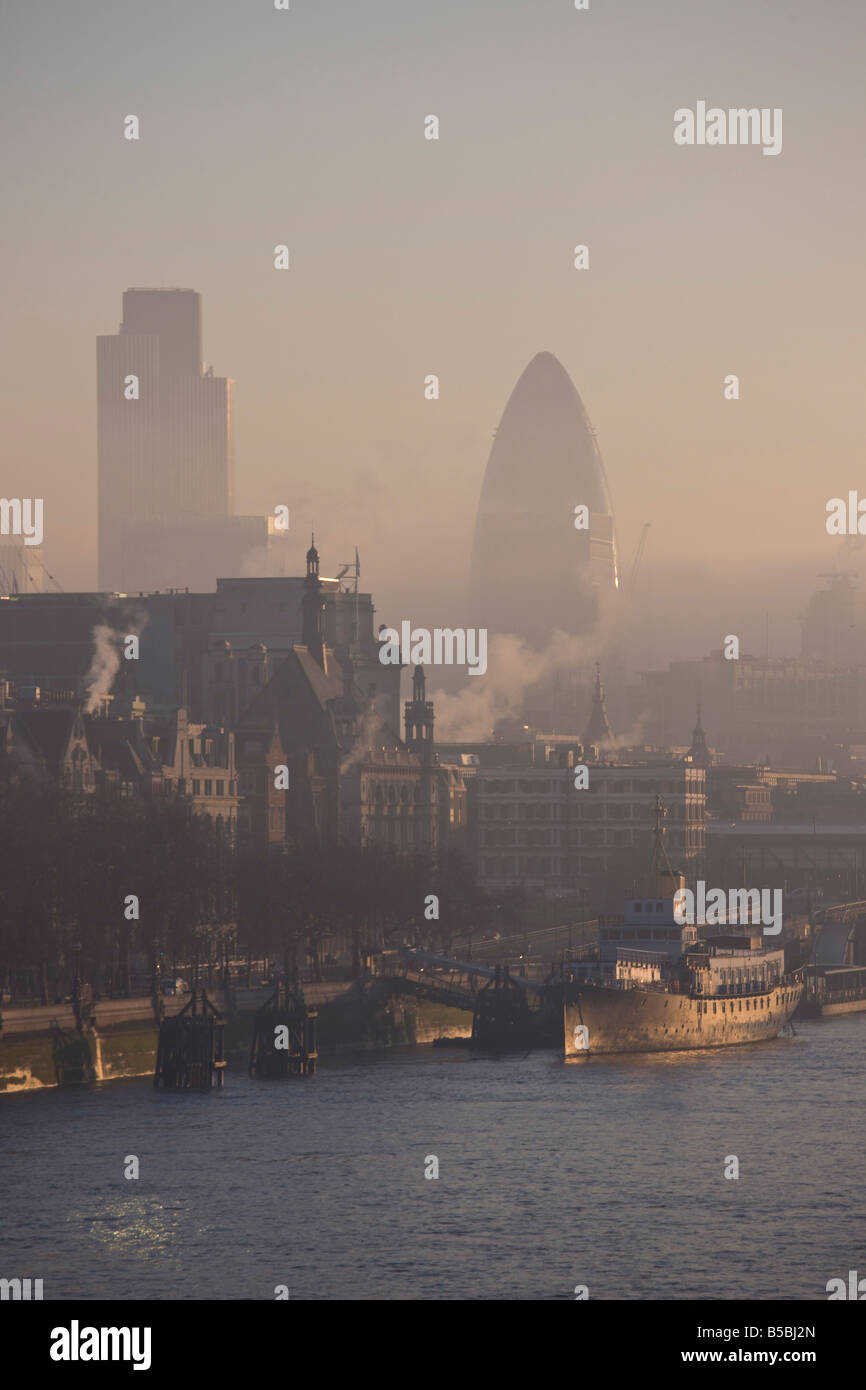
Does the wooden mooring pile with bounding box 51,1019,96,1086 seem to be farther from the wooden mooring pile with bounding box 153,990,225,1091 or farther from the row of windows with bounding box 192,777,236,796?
the row of windows with bounding box 192,777,236,796

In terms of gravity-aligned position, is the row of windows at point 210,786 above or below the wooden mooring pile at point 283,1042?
above

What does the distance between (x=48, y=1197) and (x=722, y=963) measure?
255ft

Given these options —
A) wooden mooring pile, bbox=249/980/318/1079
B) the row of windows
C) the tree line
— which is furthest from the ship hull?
the row of windows

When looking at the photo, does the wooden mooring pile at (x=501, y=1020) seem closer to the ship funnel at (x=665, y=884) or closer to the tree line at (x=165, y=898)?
the tree line at (x=165, y=898)

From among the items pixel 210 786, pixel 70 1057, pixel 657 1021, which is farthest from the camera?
pixel 210 786

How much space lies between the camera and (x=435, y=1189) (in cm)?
9762

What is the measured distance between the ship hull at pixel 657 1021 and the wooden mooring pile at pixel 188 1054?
94.0 ft

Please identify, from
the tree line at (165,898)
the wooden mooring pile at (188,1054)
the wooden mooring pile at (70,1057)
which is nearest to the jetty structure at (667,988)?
the tree line at (165,898)

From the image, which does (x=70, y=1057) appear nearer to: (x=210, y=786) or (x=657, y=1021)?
(x=657, y=1021)

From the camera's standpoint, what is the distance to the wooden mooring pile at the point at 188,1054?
123125mm

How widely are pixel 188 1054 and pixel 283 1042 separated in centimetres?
857

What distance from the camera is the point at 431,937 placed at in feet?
614

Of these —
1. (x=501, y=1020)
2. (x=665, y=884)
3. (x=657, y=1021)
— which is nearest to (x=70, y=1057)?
(x=501, y=1020)
